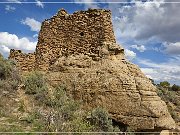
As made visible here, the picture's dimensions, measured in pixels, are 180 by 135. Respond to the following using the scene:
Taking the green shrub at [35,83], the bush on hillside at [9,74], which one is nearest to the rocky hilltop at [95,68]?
the green shrub at [35,83]

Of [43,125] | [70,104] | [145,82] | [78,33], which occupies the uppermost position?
[78,33]

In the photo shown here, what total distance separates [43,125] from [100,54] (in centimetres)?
353

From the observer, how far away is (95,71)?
1041cm

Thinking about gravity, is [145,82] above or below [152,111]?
above

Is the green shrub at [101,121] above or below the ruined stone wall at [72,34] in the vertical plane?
below

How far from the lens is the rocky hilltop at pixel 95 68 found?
9.51 meters

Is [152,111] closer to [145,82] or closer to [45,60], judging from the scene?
[145,82]

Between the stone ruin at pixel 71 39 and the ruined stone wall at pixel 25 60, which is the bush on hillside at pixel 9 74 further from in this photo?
the stone ruin at pixel 71 39

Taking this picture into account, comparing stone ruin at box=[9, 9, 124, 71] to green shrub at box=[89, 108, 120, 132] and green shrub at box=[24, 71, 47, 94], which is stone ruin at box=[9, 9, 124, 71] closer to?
green shrub at box=[24, 71, 47, 94]

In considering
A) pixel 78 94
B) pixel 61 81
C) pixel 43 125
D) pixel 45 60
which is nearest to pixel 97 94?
pixel 78 94

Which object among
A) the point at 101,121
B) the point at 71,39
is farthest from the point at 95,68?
the point at 101,121

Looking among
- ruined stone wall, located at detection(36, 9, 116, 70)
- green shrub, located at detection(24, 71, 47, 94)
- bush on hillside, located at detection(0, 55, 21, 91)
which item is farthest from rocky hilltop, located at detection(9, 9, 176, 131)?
bush on hillside, located at detection(0, 55, 21, 91)

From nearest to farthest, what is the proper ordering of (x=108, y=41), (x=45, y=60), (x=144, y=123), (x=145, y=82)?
(x=144, y=123)
(x=145, y=82)
(x=108, y=41)
(x=45, y=60)

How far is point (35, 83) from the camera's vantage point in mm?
10805
